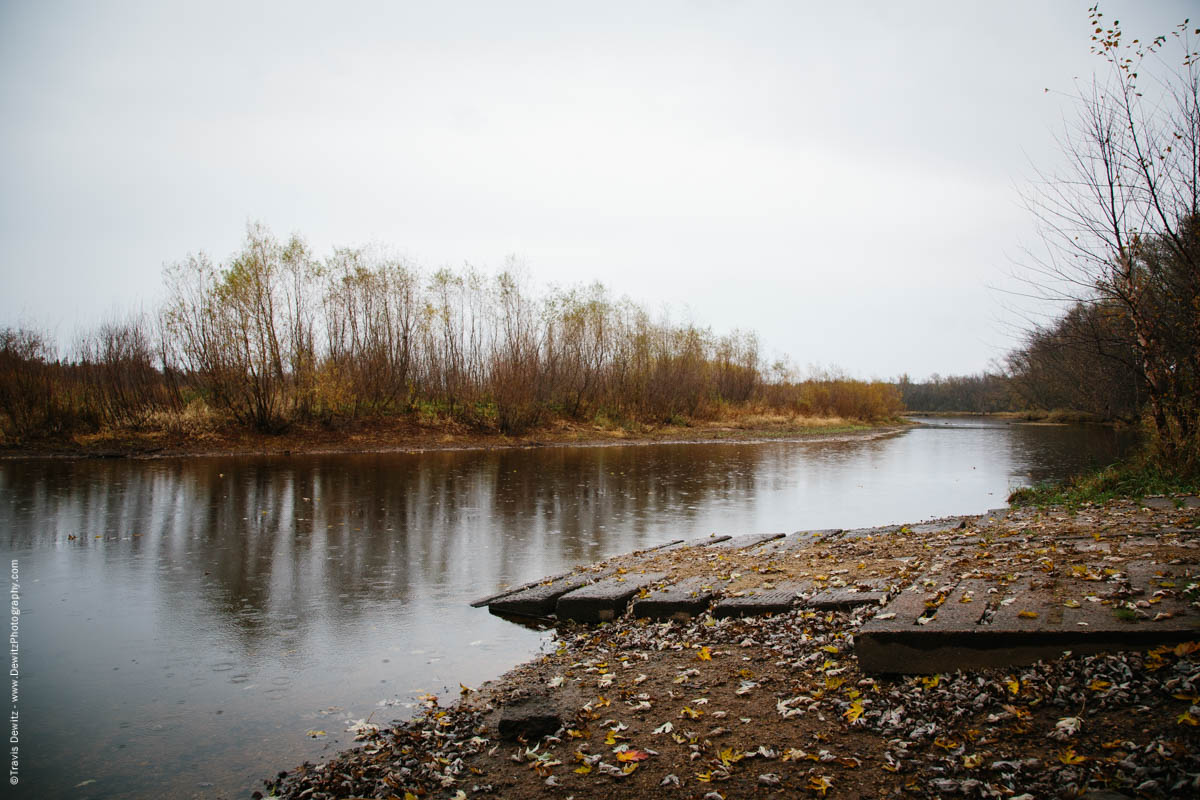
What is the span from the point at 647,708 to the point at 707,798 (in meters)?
1.20

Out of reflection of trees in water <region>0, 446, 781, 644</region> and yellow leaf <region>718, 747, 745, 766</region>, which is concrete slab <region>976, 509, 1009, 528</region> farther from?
yellow leaf <region>718, 747, 745, 766</region>

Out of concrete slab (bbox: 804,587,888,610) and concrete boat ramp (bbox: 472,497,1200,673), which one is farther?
concrete slab (bbox: 804,587,888,610)

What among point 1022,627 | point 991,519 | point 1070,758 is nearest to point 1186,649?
point 1022,627

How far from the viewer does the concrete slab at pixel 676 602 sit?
6.58m

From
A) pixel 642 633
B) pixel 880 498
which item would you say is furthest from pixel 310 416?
pixel 642 633

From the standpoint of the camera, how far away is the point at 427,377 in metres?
35.2

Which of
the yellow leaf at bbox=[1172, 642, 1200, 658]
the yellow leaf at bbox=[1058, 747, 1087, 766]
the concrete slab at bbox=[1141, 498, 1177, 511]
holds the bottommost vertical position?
the yellow leaf at bbox=[1058, 747, 1087, 766]

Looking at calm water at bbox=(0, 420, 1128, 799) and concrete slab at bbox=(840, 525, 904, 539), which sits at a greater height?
concrete slab at bbox=(840, 525, 904, 539)

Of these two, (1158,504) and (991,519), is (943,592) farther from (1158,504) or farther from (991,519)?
(1158,504)

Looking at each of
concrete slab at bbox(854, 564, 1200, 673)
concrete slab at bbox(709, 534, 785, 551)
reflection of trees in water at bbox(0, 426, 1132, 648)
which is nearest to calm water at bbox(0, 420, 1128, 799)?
reflection of trees in water at bbox(0, 426, 1132, 648)

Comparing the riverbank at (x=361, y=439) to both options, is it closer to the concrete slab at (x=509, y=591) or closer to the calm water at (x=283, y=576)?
the calm water at (x=283, y=576)

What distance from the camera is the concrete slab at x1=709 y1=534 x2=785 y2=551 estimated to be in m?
9.36

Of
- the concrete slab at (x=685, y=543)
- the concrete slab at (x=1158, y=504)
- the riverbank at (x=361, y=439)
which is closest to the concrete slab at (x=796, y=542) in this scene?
the concrete slab at (x=685, y=543)

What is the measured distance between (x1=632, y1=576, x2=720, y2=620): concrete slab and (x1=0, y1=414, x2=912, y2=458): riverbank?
74.1ft
